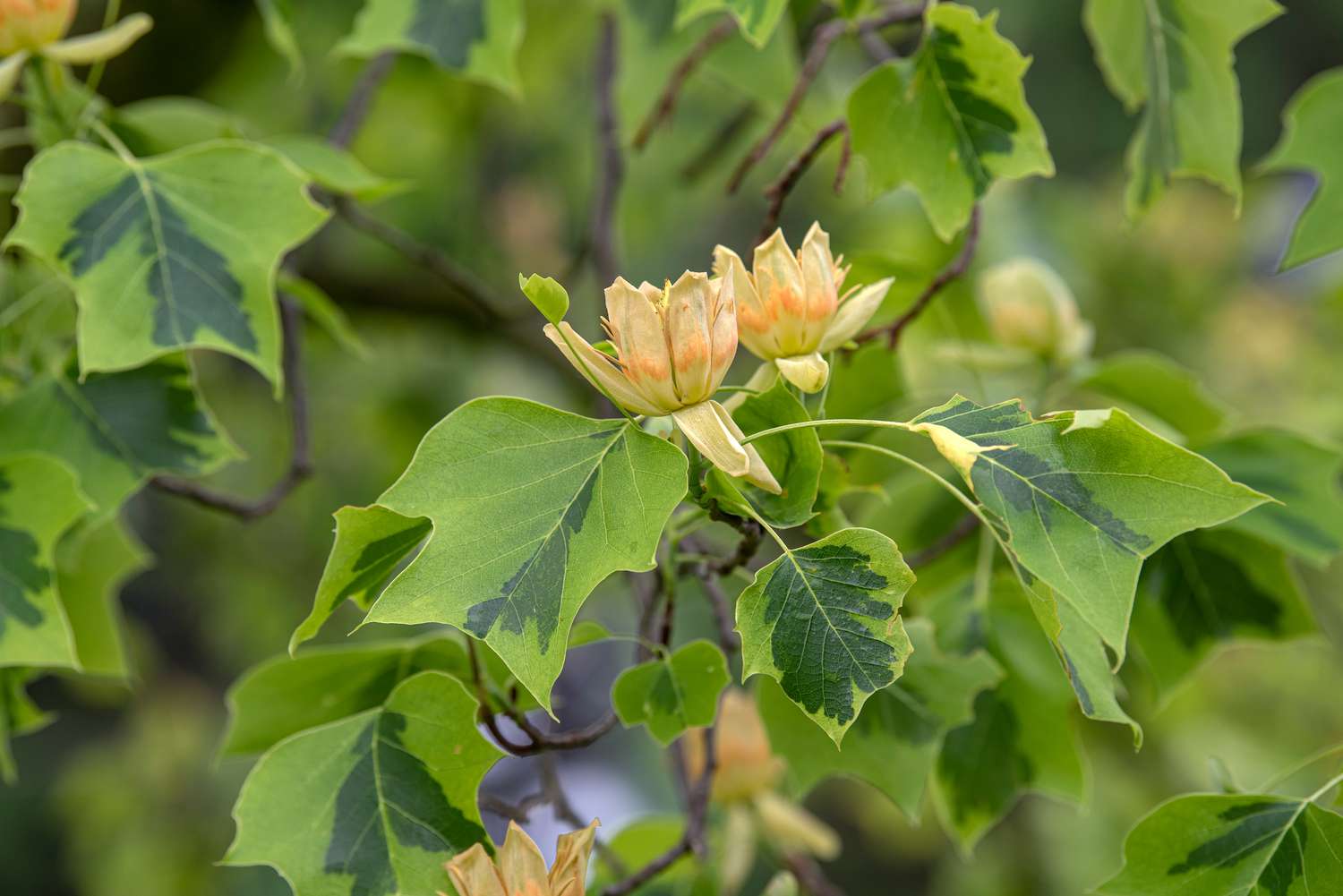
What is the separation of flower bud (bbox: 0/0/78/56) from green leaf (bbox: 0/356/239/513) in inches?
8.5

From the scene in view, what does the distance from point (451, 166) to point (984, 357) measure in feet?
5.10

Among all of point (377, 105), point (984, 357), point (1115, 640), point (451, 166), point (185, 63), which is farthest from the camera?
point (451, 166)

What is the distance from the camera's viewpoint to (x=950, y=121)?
2.55ft

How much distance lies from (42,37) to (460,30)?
295 mm

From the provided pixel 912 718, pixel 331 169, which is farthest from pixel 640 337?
pixel 331 169

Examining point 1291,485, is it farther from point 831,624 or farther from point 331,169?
point 331,169

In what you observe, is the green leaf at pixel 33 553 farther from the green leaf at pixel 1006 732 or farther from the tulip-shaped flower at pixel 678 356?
the green leaf at pixel 1006 732

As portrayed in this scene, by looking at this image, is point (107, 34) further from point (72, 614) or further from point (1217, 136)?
point (1217, 136)

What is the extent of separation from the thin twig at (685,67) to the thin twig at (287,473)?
34cm

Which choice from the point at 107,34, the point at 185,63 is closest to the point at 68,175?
the point at 107,34

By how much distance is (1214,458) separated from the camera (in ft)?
3.01

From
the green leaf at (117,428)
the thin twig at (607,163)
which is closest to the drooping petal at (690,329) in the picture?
the green leaf at (117,428)

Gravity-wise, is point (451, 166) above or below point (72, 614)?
below

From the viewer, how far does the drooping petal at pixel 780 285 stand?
598 millimetres
